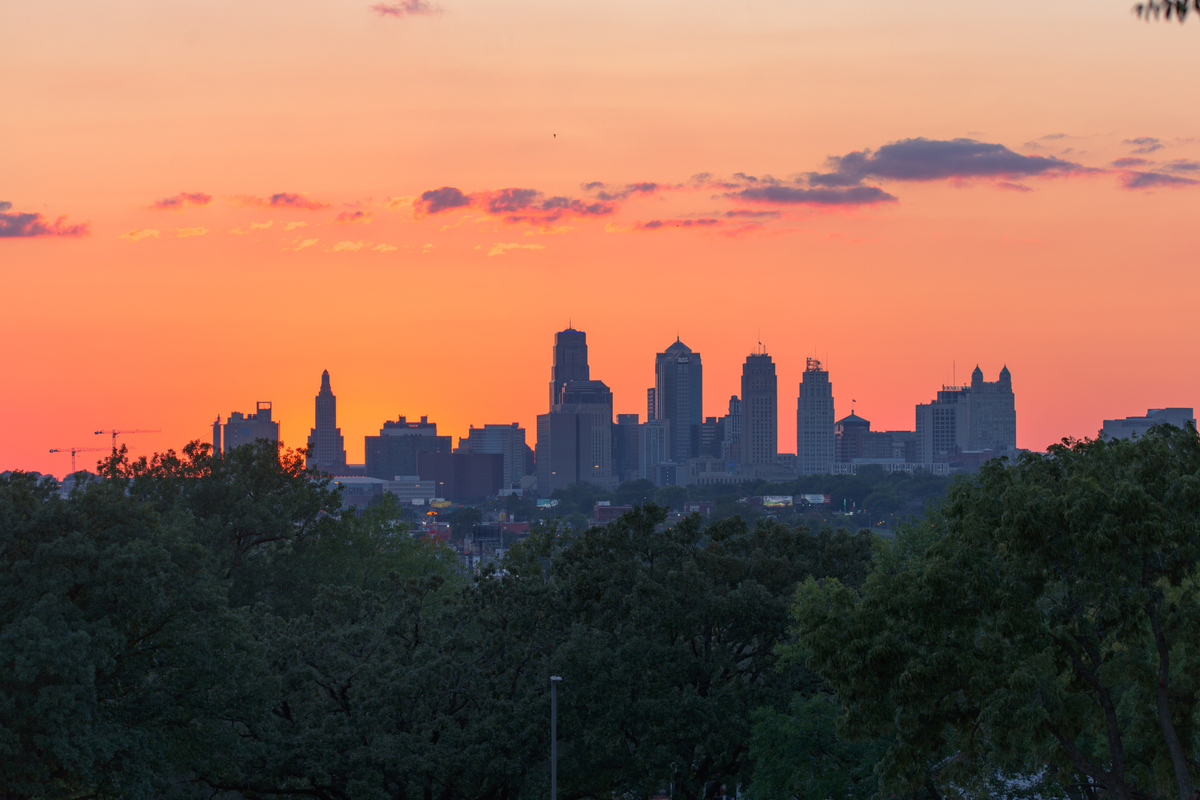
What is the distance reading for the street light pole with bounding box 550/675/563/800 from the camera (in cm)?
3029

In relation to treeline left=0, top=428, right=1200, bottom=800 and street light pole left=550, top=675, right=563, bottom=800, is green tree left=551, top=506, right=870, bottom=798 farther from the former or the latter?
street light pole left=550, top=675, right=563, bottom=800

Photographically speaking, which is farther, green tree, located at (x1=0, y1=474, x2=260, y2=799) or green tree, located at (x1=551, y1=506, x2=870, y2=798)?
green tree, located at (x1=551, y1=506, x2=870, y2=798)

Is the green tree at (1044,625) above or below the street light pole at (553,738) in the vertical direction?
above

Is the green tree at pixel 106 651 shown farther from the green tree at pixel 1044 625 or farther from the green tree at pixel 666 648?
the green tree at pixel 1044 625

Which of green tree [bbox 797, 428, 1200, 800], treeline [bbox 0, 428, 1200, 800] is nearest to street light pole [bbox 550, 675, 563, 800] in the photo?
treeline [bbox 0, 428, 1200, 800]

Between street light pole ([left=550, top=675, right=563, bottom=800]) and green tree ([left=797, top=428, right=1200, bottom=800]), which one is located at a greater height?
green tree ([left=797, top=428, right=1200, bottom=800])

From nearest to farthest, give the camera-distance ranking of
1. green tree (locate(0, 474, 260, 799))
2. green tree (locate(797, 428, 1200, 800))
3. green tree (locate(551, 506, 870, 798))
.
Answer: green tree (locate(797, 428, 1200, 800)) → green tree (locate(0, 474, 260, 799)) → green tree (locate(551, 506, 870, 798))

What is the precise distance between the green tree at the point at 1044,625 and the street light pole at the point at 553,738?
8.89 metres

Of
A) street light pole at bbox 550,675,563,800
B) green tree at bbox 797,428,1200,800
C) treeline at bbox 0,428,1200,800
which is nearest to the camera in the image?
green tree at bbox 797,428,1200,800

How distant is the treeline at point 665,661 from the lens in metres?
21.3

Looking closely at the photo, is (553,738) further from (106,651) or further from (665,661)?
(106,651)

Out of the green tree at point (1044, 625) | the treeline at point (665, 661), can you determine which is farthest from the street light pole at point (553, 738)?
the green tree at point (1044, 625)

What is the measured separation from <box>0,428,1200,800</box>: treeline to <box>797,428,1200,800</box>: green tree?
0.05m

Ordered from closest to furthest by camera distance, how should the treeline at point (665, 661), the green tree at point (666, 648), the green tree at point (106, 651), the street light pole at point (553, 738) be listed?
the treeline at point (665, 661) < the green tree at point (106, 651) < the street light pole at point (553, 738) < the green tree at point (666, 648)
